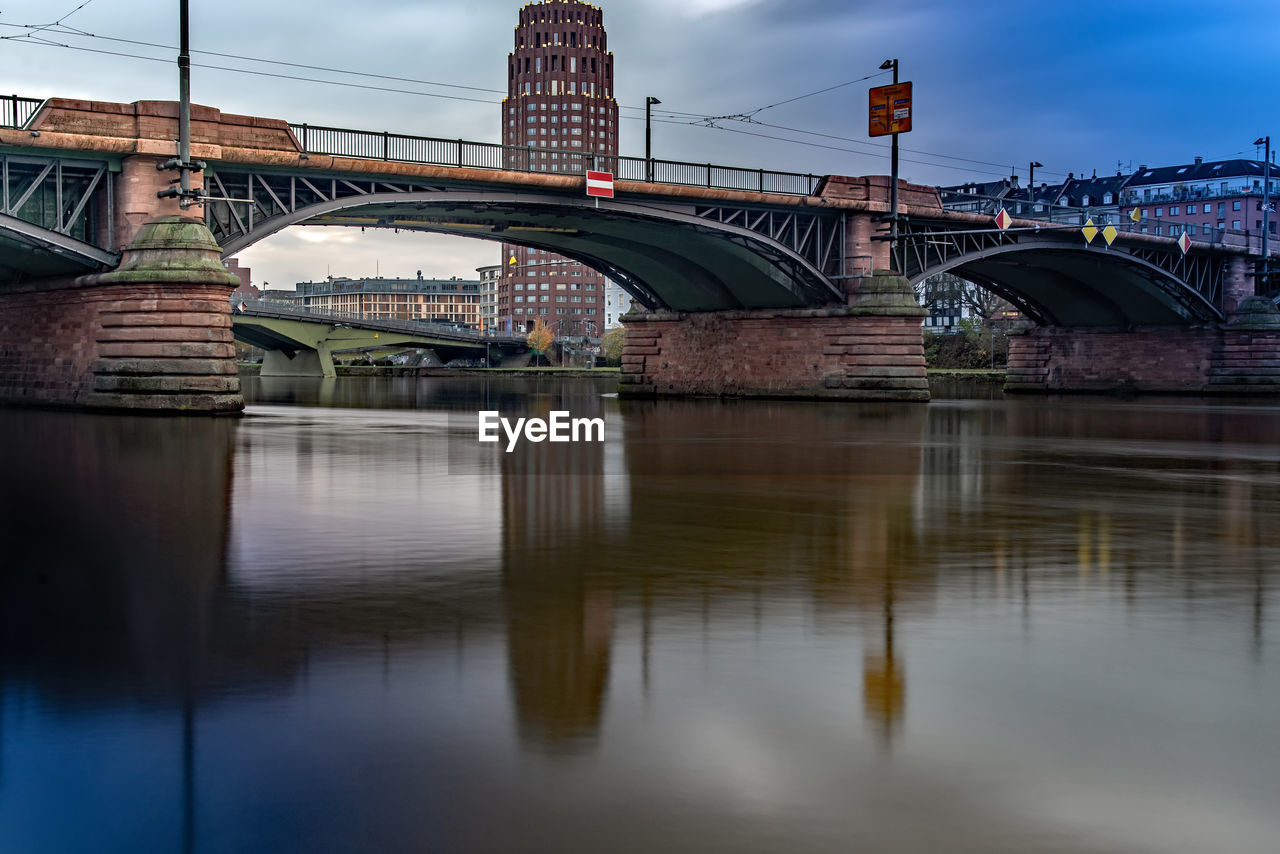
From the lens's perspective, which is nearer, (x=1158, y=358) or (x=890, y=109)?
(x=890, y=109)

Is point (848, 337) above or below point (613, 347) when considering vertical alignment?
below

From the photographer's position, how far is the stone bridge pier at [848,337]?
55375 millimetres

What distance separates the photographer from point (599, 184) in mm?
45594

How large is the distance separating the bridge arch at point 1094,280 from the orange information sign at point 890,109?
9238 millimetres

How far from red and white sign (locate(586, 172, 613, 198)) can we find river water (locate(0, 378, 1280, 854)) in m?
29.5

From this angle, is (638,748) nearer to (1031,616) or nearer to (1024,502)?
(1031,616)

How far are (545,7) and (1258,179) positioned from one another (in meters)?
101

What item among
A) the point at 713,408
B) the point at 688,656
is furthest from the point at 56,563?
the point at 713,408

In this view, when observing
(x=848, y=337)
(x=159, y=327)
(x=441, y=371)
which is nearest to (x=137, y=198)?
(x=159, y=327)

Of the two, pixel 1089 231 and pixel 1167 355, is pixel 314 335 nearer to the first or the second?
pixel 1167 355

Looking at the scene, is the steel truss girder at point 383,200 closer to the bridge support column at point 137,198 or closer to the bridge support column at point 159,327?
the bridge support column at point 137,198

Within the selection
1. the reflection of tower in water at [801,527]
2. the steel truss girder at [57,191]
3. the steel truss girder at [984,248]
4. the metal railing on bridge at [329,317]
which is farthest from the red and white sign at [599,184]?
the metal railing on bridge at [329,317]

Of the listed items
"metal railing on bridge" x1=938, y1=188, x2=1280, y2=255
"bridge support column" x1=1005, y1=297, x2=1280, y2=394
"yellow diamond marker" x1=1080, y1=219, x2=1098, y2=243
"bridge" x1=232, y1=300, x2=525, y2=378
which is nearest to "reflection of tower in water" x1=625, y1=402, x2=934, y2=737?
"yellow diamond marker" x1=1080, y1=219, x2=1098, y2=243

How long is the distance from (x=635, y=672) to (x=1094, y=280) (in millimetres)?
74287
